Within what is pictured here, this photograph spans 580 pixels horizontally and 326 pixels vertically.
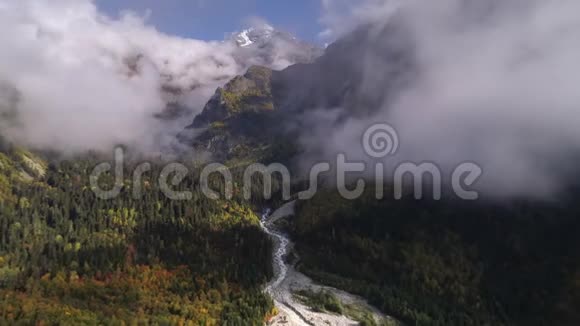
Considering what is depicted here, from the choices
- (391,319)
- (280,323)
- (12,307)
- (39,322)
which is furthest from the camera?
(391,319)

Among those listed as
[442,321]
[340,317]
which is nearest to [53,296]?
[340,317]

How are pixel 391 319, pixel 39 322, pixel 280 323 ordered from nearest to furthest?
1. pixel 39 322
2. pixel 280 323
3. pixel 391 319

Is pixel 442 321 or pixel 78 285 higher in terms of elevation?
pixel 78 285

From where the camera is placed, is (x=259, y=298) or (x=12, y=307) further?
(x=259, y=298)

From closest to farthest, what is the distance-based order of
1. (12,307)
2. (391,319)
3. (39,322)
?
1. (39,322)
2. (12,307)
3. (391,319)

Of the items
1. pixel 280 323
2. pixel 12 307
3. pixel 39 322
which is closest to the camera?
pixel 39 322

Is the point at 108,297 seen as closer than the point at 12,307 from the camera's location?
No

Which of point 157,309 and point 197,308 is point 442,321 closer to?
point 197,308

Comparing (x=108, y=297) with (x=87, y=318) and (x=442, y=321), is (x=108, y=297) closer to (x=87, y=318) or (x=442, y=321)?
(x=87, y=318)

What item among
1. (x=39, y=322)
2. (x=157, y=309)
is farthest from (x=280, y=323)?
(x=39, y=322)
